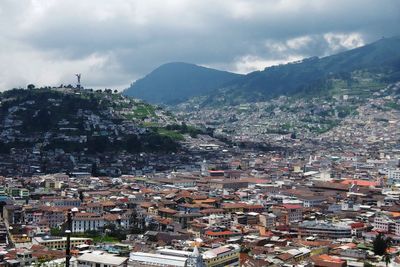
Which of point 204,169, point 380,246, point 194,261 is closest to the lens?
point 194,261

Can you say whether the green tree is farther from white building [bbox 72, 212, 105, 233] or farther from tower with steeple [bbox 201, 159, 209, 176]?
tower with steeple [bbox 201, 159, 209, 176]

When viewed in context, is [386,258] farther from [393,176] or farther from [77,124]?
[77,124]

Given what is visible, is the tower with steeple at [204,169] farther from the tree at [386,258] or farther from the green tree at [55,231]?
the tree at [386,258]

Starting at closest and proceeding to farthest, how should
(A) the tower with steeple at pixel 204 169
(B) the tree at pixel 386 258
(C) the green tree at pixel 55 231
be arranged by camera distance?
(B) the tree at pixel 386 258 → (C) the green tree at pixel 55 231 → (A) the tower with steeple at pixel 204 169

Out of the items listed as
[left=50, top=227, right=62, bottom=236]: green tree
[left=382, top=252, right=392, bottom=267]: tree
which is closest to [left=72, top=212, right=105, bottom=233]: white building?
[left=50, top=227, right=62, bottom=236]: green tree

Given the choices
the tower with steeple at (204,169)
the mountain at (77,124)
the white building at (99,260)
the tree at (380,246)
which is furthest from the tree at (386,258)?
the mountain at (77,124)

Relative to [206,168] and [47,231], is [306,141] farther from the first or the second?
[47,231]

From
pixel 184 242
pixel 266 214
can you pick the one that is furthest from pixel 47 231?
pixel 266 214

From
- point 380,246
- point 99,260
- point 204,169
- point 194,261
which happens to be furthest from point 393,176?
point 194,261
